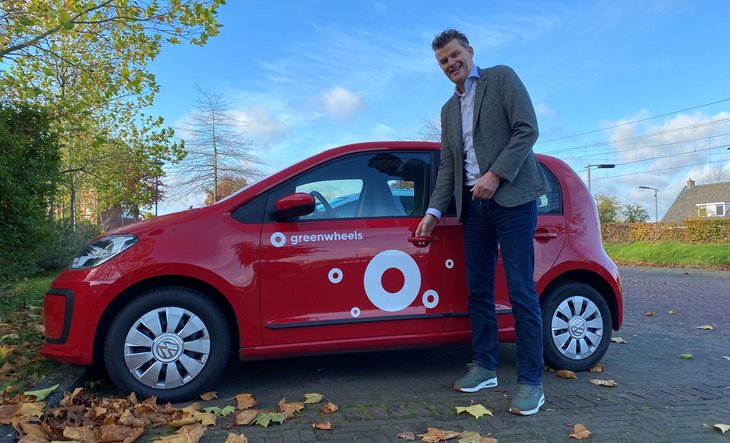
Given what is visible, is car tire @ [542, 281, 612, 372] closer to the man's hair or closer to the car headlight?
the man's hair

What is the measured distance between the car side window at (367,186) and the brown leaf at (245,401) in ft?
3.91

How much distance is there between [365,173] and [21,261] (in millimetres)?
4703

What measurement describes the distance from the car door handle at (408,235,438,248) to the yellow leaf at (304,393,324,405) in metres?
1.20

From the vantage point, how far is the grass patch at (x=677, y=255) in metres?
17.8

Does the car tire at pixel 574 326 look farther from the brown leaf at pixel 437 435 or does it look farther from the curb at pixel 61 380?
the curb at pixel 61 380

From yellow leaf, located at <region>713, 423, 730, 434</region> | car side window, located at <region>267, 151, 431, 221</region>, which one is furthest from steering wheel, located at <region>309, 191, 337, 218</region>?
yellow leaf, located at <region>713, 423, 730, 434</region>

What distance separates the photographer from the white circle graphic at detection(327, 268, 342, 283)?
11.9 feet

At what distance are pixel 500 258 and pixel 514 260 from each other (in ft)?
1.79

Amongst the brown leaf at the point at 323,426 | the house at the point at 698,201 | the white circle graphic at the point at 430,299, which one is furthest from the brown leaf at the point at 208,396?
the house at the point at 698,201

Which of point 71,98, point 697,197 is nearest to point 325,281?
point 71,98

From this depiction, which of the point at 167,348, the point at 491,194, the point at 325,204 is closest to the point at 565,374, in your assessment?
the point at 491,194

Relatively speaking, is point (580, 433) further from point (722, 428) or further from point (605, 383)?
point (605, 383)

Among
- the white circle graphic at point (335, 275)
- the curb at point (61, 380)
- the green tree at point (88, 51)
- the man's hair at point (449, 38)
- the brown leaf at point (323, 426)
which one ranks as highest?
the green tree at point (88, 51)

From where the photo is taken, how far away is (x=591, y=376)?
160 inches
